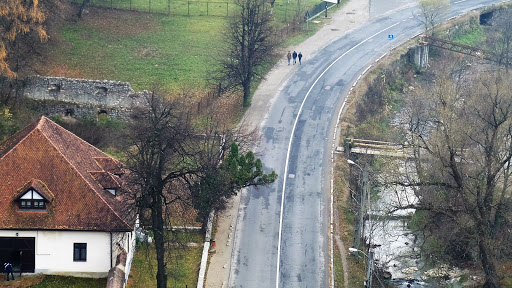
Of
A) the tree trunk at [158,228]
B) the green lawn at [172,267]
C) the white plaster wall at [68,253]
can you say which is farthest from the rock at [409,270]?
the white plaster wall at [68,253]

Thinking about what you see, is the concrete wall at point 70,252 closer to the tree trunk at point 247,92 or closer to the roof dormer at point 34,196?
the roof dormer at point 34,196

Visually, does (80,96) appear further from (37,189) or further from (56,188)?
(37,189)

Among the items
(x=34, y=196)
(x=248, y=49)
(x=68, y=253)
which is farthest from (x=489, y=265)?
(x=248, y=49)

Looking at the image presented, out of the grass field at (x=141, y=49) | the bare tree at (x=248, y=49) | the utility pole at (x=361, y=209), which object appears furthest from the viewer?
the grass field at (x=141, y=49)

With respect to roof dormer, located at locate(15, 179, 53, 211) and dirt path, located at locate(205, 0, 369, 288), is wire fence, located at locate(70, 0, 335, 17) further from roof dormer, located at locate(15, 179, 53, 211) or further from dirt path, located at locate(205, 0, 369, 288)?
roof dormer, located at locate(15, 179, 53, 211)

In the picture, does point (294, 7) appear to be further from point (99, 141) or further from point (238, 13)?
point (99, 141)

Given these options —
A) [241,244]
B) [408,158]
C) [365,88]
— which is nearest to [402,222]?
[408,158]
